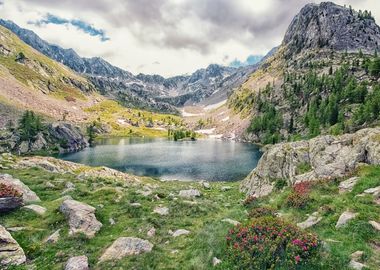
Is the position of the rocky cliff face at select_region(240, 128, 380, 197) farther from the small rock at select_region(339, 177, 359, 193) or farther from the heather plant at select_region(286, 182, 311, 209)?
the heather plant at select_region(286, 182, 311, 209)

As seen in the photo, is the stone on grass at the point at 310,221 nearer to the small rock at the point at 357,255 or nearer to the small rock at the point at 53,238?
the small rock at the point at 357,255

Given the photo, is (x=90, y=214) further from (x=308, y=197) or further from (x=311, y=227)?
(x=308, y=197)

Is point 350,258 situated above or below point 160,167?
above

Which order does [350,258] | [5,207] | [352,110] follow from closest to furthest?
[350,258]
[5,207]
[352,110]

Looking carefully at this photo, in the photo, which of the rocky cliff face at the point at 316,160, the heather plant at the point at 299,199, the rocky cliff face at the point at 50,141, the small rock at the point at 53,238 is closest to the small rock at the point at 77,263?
the small rock at the point at 53,238

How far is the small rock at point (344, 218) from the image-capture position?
16788 millimetres

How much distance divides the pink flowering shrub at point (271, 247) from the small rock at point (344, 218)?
3.79 meters

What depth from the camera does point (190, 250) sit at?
1655 centimetres

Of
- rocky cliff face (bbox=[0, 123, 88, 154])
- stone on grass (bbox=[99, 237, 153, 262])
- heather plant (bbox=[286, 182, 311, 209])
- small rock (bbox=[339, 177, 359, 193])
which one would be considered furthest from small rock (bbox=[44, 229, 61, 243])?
rocky cliff face (bbox=[0, 123, 88, 154])

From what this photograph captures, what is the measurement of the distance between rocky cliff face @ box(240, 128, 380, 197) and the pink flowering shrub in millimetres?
14555

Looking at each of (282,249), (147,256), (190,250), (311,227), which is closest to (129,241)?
(147,256)

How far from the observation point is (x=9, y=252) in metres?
14.9

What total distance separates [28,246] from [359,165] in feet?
91.7

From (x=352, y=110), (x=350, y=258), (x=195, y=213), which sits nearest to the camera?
(x=350, y=258)
